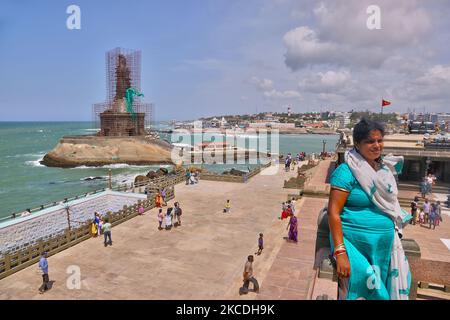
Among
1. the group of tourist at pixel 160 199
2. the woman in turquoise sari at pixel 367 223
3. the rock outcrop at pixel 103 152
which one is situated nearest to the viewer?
the woman in turquoise sari at pixel 367 223

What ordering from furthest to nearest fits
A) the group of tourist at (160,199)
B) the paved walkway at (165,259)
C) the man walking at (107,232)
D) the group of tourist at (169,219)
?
the group of tourist at (160,199) < the group of tourist at (169,219) < the man walking at (107,232) < the paved walkway at (165,259)

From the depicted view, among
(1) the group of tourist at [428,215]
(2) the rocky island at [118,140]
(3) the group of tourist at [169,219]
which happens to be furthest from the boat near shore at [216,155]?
(1) the group of tourist at [428,215]

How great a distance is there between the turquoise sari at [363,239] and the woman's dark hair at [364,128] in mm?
305

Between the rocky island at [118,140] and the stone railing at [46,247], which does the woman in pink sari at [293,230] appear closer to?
the stone railing at [46,247]

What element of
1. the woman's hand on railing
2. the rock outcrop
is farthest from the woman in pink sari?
the rock outcrop

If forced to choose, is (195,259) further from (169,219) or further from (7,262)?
(7,262)

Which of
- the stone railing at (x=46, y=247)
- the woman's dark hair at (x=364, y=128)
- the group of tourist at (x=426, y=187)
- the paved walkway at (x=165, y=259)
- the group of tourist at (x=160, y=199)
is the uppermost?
the woman's dark hair at (x=364, y=128)

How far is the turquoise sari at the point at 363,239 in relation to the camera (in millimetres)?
2537

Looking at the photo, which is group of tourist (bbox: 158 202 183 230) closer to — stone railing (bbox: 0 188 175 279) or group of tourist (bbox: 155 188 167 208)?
stone railing (bbox: 0 188 175 279)

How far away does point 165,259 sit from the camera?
1189 centimetres

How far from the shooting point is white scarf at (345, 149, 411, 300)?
2.53 meters

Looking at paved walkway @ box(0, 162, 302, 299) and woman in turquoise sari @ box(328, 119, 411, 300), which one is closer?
woman in turquoise sari @ box(328, 119, 411, 300)

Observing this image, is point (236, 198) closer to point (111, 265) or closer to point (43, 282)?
point (111, 265)

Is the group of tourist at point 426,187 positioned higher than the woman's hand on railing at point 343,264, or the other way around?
the woman's hand on railing at point 343,264
